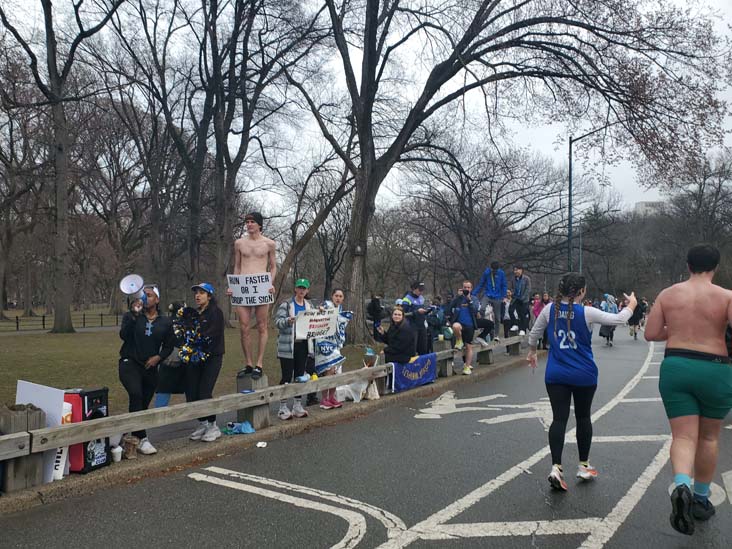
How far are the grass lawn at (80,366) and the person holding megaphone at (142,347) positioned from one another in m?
2.32

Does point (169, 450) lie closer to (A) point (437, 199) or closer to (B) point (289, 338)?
(B) point (289, 338)

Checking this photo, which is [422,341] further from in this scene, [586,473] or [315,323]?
[586,473]

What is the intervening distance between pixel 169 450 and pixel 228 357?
8.94 meters

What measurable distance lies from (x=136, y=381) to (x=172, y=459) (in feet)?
2.93

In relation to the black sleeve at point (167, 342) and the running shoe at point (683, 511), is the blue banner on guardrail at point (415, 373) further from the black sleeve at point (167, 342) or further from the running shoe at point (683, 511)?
the running shoe at point (683, 511)

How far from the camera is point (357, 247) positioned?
16.0 meters

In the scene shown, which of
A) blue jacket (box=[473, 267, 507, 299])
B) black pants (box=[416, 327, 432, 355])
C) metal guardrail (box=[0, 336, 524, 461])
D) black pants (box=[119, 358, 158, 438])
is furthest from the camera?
blue jacket (box=[473, 267, 507, 299])

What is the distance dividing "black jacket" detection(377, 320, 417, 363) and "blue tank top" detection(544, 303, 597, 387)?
4593mm

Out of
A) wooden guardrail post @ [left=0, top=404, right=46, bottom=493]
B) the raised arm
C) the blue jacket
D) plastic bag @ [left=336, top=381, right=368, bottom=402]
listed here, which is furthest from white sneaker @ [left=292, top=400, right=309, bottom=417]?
the blue jacket

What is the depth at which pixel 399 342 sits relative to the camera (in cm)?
945

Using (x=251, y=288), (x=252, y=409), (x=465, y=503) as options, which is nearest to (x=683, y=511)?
(x=465, y=503)

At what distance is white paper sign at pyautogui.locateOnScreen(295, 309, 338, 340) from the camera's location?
305 inches

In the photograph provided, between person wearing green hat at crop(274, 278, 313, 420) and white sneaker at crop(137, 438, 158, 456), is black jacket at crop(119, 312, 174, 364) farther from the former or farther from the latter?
person wearing green hat at crop(274, 278, 313, 420)

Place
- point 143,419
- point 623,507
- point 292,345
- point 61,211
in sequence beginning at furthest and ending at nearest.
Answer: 1. point 61,211
2. point 292,345
3. point 143,419
4. point 623,507
